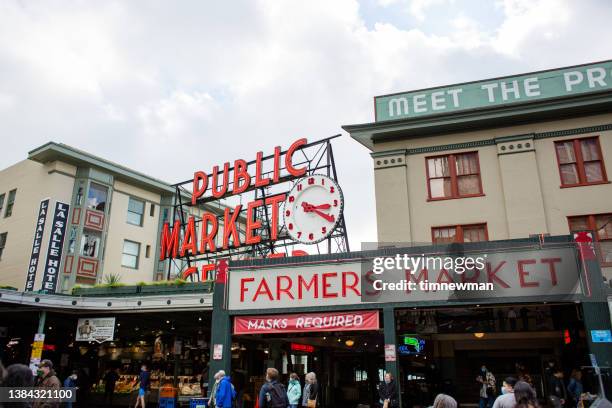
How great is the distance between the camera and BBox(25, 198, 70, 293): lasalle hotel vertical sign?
28844 millimetres

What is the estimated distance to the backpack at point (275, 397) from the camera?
11.5 metres

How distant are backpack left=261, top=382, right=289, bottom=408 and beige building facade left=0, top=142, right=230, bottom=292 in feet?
70.8

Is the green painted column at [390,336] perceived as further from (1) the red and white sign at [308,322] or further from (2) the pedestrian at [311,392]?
(2) the pedestrian at [311,392]

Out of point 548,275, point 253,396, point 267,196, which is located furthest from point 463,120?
point 253,396

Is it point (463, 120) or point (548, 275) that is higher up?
point (463, 120)

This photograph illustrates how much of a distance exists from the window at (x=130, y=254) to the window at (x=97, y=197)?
331 centimetres

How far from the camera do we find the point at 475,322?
18734 millimetres

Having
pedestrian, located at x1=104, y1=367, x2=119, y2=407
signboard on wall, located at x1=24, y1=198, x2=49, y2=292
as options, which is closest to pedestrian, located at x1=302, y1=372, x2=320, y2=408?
pedestrian, located at x1=104, y1=367, x2=119, y2=407

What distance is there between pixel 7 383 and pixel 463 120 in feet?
58.1

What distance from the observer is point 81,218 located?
1282 inches

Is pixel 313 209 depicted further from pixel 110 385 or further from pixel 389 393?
pixel 110 385

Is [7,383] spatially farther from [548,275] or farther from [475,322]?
[475,322]

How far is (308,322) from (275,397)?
5.32 m

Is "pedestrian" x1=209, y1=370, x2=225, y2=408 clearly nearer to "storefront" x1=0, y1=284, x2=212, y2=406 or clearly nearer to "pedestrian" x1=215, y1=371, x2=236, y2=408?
"pedestrian" x1=215, y1=371, x2=236, y2=408
